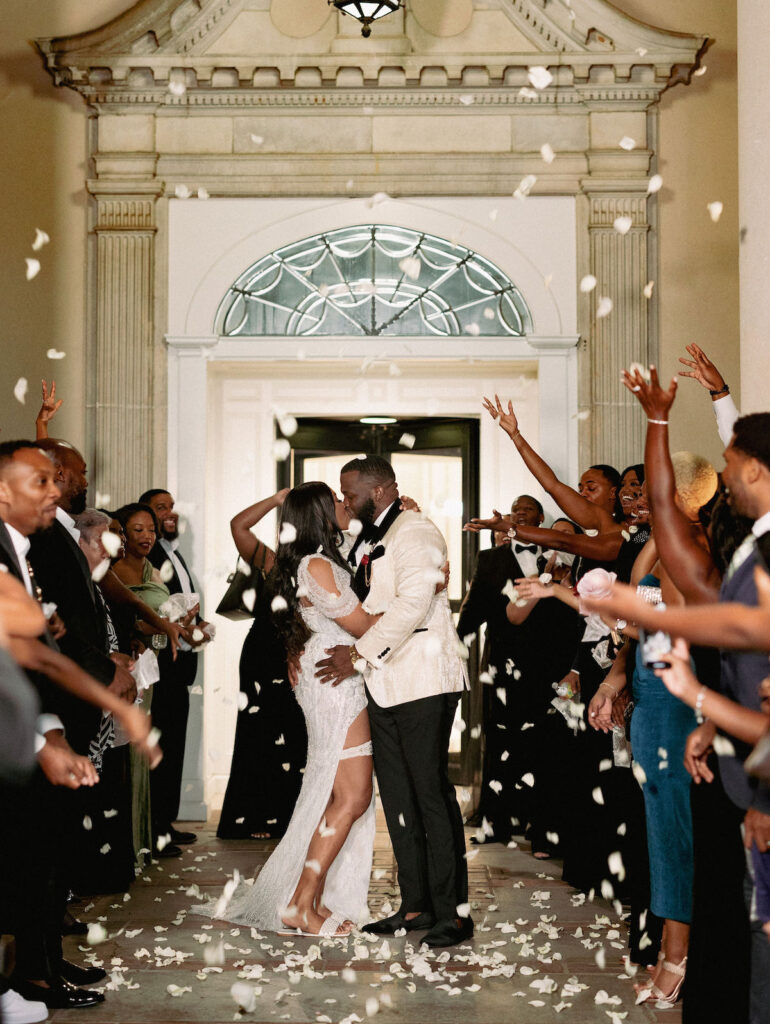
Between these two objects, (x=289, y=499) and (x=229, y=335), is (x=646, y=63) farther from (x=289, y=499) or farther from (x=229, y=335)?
(x=289, y=499)

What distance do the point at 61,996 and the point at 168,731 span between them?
108 inches

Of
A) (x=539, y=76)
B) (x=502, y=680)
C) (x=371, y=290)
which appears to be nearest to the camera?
(x=502, y=680)

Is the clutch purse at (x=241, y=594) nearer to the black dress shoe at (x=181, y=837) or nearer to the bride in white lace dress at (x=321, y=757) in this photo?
the black dress shoe at (x=181, y=837)

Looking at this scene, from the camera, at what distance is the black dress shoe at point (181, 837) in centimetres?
700

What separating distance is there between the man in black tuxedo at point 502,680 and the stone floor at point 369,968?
1.09 metres

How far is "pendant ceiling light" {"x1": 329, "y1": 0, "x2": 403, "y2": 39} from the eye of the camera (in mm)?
7203

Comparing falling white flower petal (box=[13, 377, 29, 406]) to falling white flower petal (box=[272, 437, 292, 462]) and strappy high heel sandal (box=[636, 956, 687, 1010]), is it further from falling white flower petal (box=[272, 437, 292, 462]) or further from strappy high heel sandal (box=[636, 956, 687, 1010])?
strappy high heel sandal (box=[636, 956, 687, 1010])

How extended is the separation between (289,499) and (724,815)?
2.35 m

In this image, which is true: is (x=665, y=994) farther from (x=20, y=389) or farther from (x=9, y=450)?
(x=20, y=389)

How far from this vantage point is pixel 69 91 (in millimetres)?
8188

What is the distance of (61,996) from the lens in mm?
4152

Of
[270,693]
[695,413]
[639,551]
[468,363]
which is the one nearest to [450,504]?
[468,363]

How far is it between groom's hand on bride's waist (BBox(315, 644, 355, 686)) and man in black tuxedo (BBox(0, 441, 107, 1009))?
1.13m

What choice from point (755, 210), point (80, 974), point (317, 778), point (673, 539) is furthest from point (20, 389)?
point (673, 539)
